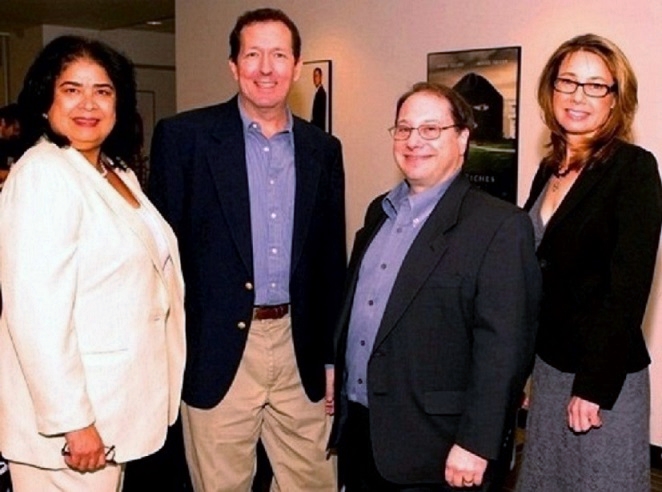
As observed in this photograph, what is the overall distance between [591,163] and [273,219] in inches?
36.2

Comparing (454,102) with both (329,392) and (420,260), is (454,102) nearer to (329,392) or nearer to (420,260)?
(420,260)

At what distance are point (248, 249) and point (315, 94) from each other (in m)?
3.60

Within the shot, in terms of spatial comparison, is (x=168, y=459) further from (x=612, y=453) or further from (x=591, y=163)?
(x=591, y=163)

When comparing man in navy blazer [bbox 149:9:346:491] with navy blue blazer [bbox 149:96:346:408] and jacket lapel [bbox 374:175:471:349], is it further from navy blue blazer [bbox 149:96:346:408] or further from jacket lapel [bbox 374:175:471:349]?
jacket lapel [bbox 374:175:471:349]

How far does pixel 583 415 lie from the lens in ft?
6.47

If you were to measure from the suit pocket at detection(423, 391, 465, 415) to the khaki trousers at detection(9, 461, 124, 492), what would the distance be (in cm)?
83

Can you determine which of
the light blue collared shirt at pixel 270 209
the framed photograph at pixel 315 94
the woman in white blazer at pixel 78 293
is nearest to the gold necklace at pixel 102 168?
the woman in white blazer at pixel 78 293

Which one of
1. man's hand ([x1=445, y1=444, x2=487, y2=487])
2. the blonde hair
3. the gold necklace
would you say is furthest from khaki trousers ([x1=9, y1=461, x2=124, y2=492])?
the blonde hair

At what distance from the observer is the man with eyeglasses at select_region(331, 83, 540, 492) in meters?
1.76

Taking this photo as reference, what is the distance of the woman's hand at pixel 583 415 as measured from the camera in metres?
1.96

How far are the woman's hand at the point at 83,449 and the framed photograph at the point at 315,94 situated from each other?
393cm

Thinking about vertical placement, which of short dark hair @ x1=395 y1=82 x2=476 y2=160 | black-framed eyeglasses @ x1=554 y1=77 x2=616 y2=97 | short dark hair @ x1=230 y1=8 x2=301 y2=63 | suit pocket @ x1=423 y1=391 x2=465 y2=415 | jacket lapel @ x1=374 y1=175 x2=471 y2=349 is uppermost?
short dark hair @ x1=230 y1=8 x2=301 y2=63

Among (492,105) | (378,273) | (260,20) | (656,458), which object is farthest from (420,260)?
(492,105)

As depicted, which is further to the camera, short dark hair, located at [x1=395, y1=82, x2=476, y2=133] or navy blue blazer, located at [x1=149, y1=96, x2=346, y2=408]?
navy blue blazer, located at [x1=149, y1=96, x2=346, y2=408]
